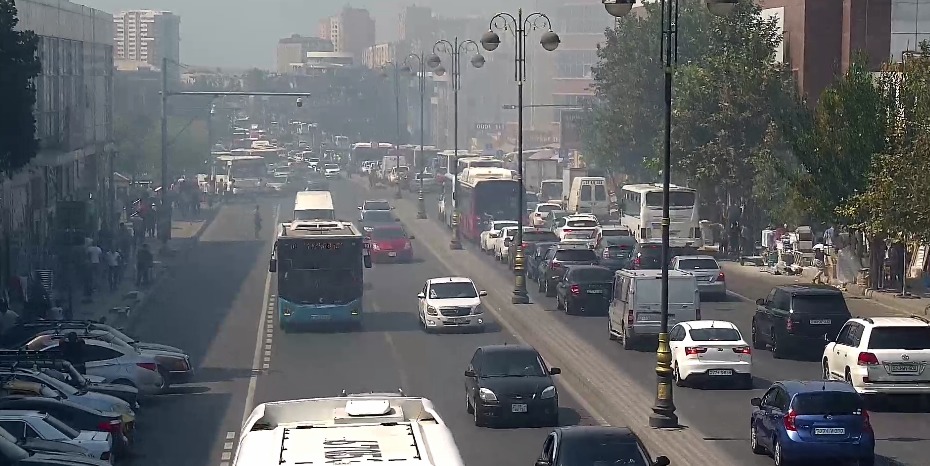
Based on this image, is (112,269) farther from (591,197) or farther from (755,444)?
(591,197)

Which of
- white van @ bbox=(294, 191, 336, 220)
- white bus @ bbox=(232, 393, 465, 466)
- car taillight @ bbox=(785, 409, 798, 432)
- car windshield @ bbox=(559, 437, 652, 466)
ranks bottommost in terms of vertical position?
car taillight @ bbox=(785, 409, 798, 432)

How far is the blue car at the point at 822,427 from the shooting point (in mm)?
21344

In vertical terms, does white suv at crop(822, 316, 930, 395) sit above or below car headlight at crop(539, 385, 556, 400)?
above

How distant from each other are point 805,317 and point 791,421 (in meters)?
13.2

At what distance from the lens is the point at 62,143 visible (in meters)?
64.7

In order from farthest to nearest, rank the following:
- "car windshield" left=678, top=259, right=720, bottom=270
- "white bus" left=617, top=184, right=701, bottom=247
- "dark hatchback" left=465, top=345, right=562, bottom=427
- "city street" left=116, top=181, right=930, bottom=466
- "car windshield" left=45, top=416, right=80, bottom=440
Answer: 1. "white bus" left=617, top=184, right=701, bottom=247
2. "car windshield" left=678, top=259, right=720, bottom=270
3. "dark hatchback" left=465, top=345, right=562, bottom=427
4. "city street" left=116, top=181, right=930, bottom=466
5. "car windshield" left=45, top=416, right=80, bottom=440

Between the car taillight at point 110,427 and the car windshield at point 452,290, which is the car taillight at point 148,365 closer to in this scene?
the car taillight at point 110,427

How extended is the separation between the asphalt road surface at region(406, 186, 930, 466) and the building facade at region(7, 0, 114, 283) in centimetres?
1861

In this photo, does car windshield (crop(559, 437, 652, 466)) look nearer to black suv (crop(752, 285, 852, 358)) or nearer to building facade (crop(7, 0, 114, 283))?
black suv (crop(752, 285, 852, 358))

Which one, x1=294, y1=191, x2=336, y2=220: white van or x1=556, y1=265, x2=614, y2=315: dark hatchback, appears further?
x1=294, y1=191, x2=336, y2=220: white van

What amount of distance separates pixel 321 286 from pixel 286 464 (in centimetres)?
3218

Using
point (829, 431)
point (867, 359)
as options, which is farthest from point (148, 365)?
point (829, 431)

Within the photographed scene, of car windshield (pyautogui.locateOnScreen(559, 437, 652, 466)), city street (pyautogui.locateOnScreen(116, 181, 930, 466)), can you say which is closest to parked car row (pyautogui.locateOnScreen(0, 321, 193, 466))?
city street (pyautogui.locateOnScreen(116, 181, 930, 466))

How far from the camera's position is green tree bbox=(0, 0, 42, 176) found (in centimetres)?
3812
